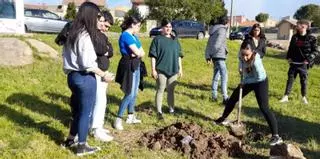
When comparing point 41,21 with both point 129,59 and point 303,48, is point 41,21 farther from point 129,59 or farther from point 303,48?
point 129,59

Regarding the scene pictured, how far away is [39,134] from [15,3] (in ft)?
39.5

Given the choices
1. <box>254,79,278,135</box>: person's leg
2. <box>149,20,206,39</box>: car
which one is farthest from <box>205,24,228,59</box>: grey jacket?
<box>149,20,206,39</box>: car

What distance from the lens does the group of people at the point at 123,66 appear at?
16.5 feet

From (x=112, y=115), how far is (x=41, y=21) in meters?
18.6

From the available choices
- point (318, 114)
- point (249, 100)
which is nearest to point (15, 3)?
point (249, 100)

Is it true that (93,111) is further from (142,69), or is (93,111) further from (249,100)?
(249,100)

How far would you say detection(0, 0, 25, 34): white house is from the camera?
56.2 ft

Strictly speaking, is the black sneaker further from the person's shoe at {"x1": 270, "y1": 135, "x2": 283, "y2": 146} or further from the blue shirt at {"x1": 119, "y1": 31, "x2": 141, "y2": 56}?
the person's shoe at {"x1": 270, "y1": 135, "x2": 283, "y2": 146}

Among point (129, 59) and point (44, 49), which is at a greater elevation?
point (129, 59)

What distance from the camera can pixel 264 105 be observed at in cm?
658

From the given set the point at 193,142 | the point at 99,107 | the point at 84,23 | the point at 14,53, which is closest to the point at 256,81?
the point at 193,142

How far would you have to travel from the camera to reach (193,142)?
579cm

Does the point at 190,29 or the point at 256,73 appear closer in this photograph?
the point at 256,73

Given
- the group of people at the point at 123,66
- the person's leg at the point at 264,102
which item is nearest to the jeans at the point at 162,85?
the group of people at the point at 123,66
